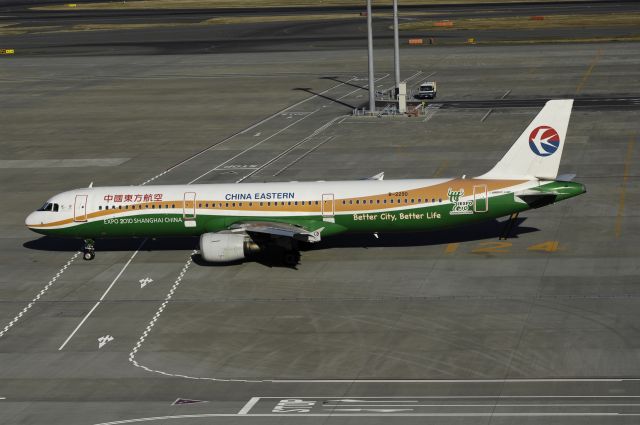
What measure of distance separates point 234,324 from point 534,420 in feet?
59.4

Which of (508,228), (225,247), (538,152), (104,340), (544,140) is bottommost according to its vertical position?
(104,340)

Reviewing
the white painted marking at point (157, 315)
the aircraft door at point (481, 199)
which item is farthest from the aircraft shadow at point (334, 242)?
the aircraft door at point (481, 199)

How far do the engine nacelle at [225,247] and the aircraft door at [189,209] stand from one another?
9.44ft

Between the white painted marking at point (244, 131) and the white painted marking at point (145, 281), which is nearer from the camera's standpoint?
the white painted marking at point (145, 281)

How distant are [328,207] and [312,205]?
956 millimetres

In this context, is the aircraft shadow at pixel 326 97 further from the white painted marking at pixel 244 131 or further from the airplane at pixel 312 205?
the airplane at pixel 312 205

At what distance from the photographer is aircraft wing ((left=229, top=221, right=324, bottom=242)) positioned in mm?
59188

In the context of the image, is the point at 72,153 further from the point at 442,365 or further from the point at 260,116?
the point at 442,365

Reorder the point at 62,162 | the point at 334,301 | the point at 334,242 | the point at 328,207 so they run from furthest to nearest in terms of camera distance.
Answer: the point at 62,162 < the point at 334,242 < the point at 328,207 < the point at 334,301

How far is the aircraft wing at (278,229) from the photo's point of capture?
59.2 metres

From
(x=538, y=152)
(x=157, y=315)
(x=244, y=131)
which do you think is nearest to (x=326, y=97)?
(x=244, y=131)

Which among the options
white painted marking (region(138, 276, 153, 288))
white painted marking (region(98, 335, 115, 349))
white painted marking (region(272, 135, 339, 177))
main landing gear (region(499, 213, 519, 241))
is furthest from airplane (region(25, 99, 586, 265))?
white painted marking (region(272, 135, 339, 177))

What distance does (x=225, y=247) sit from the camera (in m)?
60.3

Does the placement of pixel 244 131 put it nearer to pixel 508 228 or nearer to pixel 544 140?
pixel 508 228
